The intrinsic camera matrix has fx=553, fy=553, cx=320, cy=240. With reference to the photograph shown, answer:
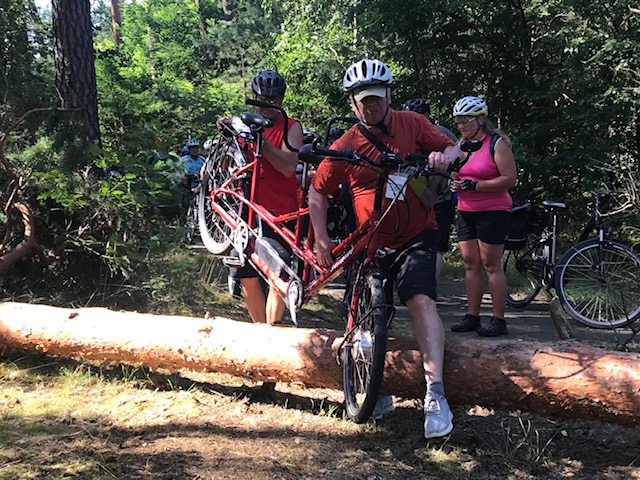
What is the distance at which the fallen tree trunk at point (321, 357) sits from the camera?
2871 mm

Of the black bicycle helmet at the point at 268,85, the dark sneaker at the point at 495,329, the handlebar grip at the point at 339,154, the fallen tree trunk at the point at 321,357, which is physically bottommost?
the dark sneaker at the point at 495,329

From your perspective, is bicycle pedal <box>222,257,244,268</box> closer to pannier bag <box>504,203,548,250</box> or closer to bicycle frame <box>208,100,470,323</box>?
bicycle frame <box>208,100,470,323</box>

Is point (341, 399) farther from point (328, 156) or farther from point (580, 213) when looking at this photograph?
point (580, 213)

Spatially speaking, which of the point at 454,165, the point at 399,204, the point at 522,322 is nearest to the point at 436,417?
the point at 399,204

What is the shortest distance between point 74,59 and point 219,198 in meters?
2.28

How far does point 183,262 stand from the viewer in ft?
17.0

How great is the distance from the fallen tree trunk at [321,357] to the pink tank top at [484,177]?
1.56 meters

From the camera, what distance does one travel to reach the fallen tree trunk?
9.42ft

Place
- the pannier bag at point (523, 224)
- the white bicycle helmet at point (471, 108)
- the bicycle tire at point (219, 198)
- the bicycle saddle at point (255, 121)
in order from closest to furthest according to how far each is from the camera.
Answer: the bicycle saddle at point (255, 121)
the white bicycle helmet at point (471, 108)
the bicycle tire at point (219, 198)
the pannier bag at point (523, 224)

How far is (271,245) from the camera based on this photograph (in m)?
4.00

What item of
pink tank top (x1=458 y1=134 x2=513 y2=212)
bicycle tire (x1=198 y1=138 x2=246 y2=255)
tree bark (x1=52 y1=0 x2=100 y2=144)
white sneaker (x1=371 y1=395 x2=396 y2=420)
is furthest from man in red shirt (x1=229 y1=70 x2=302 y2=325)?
tree bark (x1=52 y1=0 x2=100 y2=144)

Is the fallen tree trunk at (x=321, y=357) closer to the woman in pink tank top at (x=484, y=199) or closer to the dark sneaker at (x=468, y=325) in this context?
the woman in pink tank top at (x=484, y=199)

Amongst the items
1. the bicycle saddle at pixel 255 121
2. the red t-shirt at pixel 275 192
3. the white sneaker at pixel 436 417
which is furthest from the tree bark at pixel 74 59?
the white sneaker at pixel 436 417

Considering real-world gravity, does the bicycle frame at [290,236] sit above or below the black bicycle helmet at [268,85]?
below
